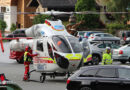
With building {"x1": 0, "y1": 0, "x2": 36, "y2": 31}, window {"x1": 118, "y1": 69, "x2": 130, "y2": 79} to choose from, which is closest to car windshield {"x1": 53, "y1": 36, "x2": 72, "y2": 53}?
window {"x1": 118, "y1": 69, "x2": 130, "y2": 79}

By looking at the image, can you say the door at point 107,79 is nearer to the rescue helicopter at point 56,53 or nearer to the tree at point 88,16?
the rescue helicopter at point 56,53

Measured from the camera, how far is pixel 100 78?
1622 cm

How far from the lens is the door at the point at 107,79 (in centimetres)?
1616

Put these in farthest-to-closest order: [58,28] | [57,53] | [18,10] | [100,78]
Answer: [18,10] < [58,28] < [57,53] < [100,78]

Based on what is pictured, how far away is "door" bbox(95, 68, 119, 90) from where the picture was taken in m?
16.2

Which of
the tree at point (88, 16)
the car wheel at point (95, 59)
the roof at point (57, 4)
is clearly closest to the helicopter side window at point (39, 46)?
the car wheel at point (95, 59)

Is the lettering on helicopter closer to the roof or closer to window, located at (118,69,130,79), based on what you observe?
window, located at (118,69,130,79)

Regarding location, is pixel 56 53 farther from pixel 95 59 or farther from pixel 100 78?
pixel 95 59

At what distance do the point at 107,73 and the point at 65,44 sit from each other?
7.79m

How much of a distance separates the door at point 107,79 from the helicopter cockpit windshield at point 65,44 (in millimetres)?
7327

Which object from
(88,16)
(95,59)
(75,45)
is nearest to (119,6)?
(88,16)

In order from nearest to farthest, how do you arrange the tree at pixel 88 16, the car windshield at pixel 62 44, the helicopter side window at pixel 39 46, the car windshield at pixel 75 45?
the car windshield at pixel 62 44 → the car windshield at pixel 75 45 → the helicopter side window at pixel 39 46 → the tree at pixel 88 16

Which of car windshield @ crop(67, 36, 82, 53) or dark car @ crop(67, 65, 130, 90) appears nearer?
dark car @ crop(67, 65, 130, 90)

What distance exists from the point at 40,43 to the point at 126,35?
36.2 m
